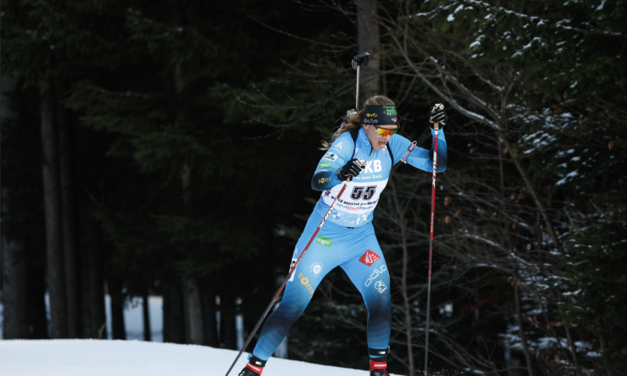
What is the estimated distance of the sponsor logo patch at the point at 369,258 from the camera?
4.34 metres

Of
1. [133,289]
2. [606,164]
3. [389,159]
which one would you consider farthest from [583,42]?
[133,289]

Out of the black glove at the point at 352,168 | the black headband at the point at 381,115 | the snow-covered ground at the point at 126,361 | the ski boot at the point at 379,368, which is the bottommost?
the snow-covered ground at the point at 126,361

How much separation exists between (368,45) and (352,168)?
18.0ft

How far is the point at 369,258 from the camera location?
4348mm

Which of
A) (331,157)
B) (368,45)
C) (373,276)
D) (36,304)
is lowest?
(36,304)

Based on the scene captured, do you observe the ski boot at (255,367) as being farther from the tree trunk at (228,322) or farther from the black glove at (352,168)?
the tree trunk at (228,322)

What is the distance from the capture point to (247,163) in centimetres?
1113

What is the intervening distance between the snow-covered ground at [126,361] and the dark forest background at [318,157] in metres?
1.53

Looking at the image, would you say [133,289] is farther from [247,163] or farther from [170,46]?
[170,46]

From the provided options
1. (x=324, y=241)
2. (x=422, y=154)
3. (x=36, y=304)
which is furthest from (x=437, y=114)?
(x=36, y=304)

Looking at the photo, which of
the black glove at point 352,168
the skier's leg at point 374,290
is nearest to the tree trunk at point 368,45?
the skier's leg at point 374,290

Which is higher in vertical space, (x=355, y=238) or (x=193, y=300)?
(x=355, y=238)

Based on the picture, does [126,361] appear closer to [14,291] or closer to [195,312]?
[195,312]

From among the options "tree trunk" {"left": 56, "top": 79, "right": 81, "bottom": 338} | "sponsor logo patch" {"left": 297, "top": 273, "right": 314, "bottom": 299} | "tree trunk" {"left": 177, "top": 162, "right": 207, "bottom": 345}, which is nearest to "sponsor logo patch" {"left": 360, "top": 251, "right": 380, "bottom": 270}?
"sponsor logo patch" {"left": 297, "top": 273, "right": 314, "bottom": 299}
